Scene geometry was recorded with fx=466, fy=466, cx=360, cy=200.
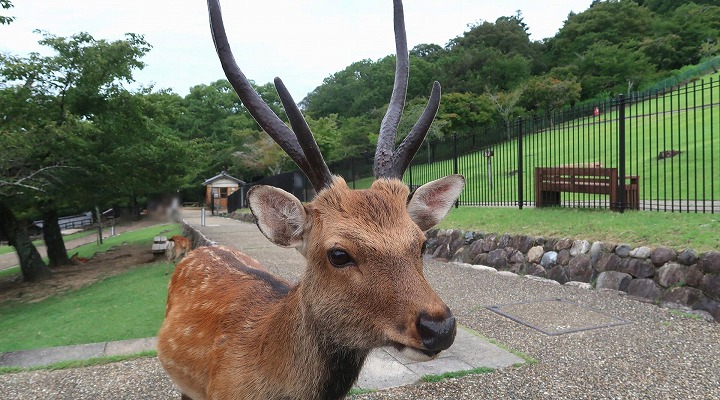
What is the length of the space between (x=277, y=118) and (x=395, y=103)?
0.73 meters

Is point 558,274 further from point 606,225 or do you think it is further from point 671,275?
point 671,275

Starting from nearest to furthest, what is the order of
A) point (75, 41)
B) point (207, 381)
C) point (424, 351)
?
1. point (424, 351)
2. point (207, 381)
3. point (75, 41)

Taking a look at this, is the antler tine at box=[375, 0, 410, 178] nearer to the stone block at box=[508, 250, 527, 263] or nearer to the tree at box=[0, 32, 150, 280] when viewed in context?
the stone block at box=[508, 250, 527, 263]

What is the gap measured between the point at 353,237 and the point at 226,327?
1.16 m

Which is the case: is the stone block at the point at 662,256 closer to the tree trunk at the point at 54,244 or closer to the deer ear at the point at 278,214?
the deer ear at the point at 278,214

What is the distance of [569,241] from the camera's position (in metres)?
7.19

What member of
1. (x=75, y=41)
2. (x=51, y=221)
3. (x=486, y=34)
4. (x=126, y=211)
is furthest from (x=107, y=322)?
(x=486, y=34)

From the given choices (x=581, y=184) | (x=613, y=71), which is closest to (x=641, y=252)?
(x=581, y=184)

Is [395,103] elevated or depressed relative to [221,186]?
elevated

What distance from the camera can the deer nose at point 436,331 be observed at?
1550mm

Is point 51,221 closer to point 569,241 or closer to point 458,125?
point 569,241

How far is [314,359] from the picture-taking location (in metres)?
2.00

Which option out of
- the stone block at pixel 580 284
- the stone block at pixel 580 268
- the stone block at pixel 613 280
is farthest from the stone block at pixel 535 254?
the stone block at pixel 613 280

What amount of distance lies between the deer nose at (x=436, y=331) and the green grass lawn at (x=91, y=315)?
5.58m
